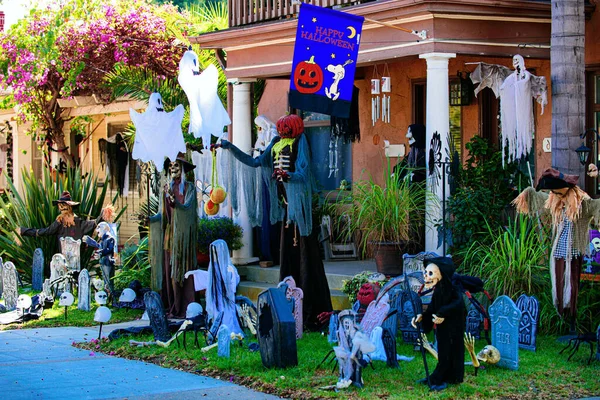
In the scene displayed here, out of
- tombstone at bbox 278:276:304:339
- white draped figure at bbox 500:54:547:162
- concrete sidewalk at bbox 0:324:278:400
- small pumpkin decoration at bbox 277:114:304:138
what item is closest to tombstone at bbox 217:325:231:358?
concrete sidewalk at bbox 0:324:278:400

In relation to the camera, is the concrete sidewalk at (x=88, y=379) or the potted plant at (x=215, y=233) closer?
the concrete sidewalk at (x=88, y=379)

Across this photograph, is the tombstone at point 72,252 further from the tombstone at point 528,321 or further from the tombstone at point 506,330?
the tombstone at point 506,330

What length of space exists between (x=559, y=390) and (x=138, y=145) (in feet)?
19.4

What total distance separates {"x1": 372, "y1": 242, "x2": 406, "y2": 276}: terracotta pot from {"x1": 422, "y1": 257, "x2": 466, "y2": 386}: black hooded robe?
375 centimetres

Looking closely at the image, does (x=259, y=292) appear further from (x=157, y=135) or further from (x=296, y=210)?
(x=157, y=135)

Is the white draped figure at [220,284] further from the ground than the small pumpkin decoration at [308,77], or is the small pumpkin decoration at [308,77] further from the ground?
the small pumpkin decoration at [308,77]

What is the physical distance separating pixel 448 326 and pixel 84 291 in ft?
22.2

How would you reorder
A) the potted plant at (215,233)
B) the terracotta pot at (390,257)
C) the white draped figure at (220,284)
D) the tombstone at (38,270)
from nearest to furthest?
the white draped figure at (220,284) → the terracotta pot at (390,257) → the potted plant at (215,233) → the tombstone at (38,270)

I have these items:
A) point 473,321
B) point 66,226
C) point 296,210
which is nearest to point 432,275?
point 473,321

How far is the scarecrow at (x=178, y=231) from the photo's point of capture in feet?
39.2

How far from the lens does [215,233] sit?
13695 millimetres


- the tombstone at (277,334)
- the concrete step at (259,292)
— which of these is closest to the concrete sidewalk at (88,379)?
the tombstone at (277,334)

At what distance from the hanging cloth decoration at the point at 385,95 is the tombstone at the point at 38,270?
5.80 m

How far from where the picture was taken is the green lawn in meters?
7.88
